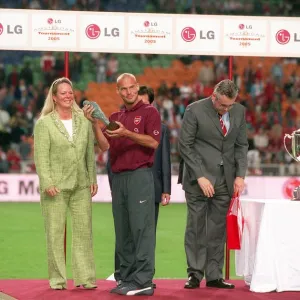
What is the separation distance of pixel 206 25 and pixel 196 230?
1.88 meters

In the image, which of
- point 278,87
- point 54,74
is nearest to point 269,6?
point 278,87

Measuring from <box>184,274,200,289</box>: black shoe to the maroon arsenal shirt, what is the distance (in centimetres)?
107

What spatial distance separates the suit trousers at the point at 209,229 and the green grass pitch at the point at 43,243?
5.14 feet

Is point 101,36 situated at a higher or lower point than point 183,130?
higher

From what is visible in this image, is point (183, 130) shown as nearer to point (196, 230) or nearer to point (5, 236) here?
point (196, 230)

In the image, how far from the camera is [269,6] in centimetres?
2478

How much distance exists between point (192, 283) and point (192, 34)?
2.24 meters

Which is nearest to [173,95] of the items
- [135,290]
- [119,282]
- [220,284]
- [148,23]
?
[148,23]

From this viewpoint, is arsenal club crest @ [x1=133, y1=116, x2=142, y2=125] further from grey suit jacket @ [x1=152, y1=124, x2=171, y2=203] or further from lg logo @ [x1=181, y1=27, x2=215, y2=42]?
lg logo @ [x1=181, y1=27, x2=215, y2=42]

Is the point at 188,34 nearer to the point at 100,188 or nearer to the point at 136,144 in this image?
the point at 136,144

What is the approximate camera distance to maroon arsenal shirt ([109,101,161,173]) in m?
7.11

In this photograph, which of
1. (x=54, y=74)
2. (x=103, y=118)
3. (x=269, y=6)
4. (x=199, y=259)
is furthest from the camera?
(x=269, y=6)

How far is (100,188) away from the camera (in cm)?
1809

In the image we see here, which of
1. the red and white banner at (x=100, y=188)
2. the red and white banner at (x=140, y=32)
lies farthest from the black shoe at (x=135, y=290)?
the red and white banner at (x=100, y=188)
